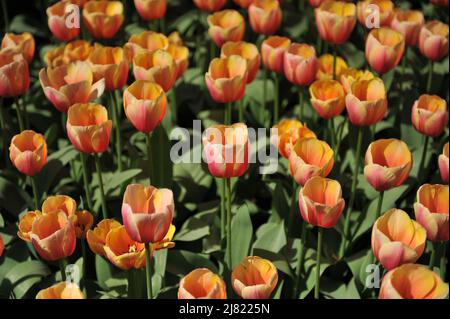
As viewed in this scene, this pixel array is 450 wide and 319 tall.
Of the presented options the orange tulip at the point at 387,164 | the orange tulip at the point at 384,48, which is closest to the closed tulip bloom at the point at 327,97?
the orange tulip at the point at 384,48

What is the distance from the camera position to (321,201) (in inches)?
71.9

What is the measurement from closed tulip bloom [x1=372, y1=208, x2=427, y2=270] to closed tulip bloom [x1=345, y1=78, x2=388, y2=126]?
48 cm

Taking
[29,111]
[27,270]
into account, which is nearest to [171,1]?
[29,111]

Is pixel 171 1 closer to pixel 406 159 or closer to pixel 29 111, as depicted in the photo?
pixel 29 111

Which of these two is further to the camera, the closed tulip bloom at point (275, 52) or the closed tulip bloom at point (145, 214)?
the closed tulip bloom at point (275, 52)

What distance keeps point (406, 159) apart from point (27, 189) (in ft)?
4.17

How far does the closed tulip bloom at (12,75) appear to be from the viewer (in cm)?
224

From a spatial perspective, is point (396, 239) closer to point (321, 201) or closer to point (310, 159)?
point (321, 201)

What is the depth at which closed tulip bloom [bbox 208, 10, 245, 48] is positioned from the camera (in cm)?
263

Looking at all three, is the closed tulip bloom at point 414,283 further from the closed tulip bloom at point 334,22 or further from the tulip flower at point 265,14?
the tulip flower at point 265,14

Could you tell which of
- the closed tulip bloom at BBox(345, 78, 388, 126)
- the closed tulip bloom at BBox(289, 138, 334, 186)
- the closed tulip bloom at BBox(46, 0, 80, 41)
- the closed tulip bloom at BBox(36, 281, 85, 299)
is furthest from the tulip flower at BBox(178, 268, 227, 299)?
the closed tulip bloom at BBox(46, 0, 80, 41)

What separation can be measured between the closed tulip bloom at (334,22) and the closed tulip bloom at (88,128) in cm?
87

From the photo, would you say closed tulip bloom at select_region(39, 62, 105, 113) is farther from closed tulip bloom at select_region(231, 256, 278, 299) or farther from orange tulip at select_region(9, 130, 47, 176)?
closed tulip bloom at select_region(231, 256, 278, 299)

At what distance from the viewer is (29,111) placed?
2.88 m
